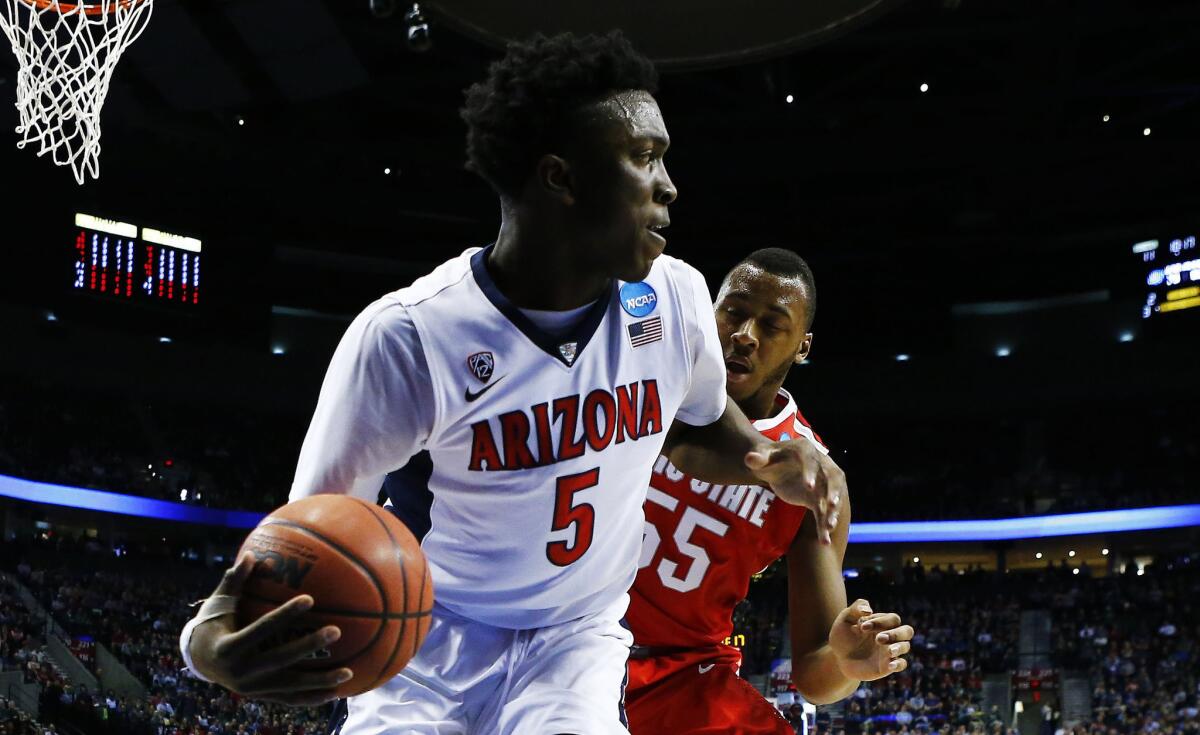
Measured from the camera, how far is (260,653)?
220 centimetres

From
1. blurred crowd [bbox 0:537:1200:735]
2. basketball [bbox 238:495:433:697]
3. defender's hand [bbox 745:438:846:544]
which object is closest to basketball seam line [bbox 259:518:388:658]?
basketball [bbox 238:495:433:697]

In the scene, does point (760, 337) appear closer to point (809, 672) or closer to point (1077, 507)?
point (809, 672)

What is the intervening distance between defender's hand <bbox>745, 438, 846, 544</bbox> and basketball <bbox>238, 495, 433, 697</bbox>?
96cm

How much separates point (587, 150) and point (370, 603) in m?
1.12

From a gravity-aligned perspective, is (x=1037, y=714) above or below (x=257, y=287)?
below

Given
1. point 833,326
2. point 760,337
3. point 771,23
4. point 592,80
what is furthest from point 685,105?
point 592,80

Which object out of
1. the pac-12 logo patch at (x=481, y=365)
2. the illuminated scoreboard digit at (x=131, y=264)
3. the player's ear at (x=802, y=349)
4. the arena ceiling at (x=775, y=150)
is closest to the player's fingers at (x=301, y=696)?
the pac-12 logo patch at (x=481, y=365)

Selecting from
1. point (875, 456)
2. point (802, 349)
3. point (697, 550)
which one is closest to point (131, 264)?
point (875, 456)

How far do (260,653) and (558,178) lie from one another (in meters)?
1.24

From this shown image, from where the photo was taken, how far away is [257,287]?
22.2 m

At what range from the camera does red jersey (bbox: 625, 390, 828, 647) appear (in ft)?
13.3

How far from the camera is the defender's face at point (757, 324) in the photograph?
166 inches

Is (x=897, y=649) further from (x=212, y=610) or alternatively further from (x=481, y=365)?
(x=212, y=610)

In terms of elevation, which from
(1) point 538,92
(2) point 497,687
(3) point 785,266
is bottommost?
(2) point 497,687
